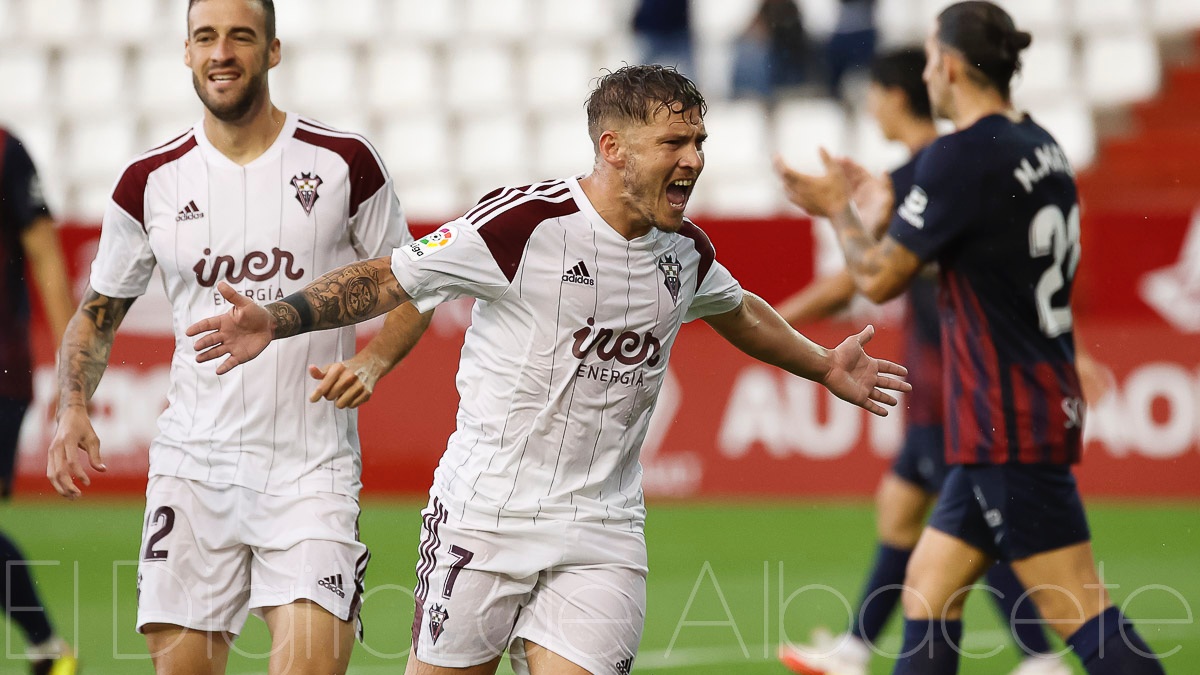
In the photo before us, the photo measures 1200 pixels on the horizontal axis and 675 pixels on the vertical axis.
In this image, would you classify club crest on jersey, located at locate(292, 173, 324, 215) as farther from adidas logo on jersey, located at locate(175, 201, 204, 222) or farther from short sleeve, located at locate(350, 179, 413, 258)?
adidas logo on jersey, located at locate(175, 201, 204, 222)

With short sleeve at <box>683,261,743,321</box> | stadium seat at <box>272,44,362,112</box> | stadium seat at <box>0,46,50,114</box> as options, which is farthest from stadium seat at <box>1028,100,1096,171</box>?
short sleeve at <box>683,261,743,321</box>

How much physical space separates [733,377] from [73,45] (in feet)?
29.5

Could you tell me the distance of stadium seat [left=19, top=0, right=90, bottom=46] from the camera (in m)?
16.6

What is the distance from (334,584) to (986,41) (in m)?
2.68

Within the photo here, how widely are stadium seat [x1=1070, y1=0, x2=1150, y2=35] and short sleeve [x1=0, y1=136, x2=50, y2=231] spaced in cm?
1303

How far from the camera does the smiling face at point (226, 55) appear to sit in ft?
15.5

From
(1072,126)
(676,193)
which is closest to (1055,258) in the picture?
(676,193)

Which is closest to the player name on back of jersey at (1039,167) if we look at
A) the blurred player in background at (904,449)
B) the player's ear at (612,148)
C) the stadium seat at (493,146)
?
the blurred player in background at (904,449)

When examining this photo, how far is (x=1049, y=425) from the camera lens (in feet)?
16.2

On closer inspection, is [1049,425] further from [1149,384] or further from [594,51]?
[594,51]

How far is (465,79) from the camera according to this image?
16328 mm

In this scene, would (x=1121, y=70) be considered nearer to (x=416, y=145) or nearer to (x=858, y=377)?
(x=416, y=145)

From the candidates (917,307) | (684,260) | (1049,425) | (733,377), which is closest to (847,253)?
(1049,425)

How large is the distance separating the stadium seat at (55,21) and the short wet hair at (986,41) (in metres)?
13.3
